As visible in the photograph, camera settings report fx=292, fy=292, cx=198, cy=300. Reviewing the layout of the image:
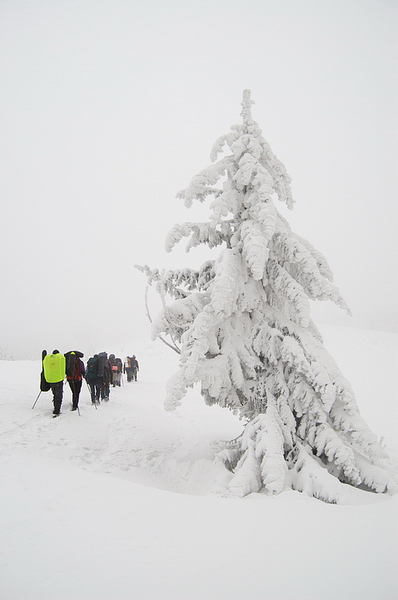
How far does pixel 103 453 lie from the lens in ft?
25.5

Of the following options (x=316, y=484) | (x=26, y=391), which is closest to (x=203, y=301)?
(x=316, y=484)

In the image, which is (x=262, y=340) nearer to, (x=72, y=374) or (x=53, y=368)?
(x=53, y=368)

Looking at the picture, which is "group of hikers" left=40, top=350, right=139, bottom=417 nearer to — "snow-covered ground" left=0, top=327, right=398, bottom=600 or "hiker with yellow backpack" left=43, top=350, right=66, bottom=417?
"hiker with yellow backpack" left=43, top=350, right=66, bottom=417

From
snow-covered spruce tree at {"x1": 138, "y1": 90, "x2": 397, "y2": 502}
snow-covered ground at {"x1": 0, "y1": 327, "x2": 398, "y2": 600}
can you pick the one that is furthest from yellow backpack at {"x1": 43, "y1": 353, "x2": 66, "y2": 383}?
snow-covered spruce tree at {"x1": 138, "y1": 90, "x2": 397, "y2": 502}

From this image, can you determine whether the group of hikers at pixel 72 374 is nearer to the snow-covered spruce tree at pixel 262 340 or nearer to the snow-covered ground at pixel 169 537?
the snow-covered ground at pixel 169 537

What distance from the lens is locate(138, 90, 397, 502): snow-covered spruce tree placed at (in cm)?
595

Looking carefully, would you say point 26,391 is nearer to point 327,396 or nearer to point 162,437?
point 162,437

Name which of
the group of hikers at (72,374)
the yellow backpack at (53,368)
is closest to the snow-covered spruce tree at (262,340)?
the yellow backpack at (53,368)

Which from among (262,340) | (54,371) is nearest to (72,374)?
(54,371)

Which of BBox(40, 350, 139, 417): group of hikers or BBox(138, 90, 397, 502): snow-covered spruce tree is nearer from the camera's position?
BBox(138, 90, 397, 502): snow-covered spruce tree

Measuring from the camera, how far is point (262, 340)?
24.0 ft

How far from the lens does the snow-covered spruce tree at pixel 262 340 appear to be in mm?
5953

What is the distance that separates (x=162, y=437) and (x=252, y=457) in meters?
4.78

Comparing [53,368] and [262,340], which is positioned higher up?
[262,340]
